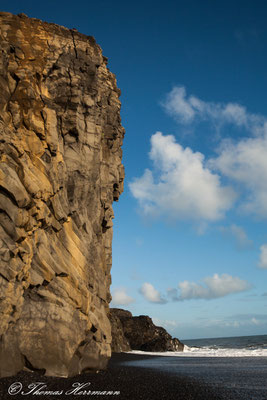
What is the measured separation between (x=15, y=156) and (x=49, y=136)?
17.5ft

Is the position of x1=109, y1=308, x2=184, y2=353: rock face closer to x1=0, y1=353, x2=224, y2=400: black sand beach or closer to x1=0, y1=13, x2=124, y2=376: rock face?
x1=0, y1=13, x2=124, y2=376: rock face

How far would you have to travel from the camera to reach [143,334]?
68.1 meters

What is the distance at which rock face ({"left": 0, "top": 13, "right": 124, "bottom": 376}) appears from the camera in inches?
699

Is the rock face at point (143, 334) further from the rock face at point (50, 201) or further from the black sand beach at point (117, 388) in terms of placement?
the black sand beach at point (117, 388)

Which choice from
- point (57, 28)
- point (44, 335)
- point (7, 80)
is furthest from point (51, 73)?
point (44, 335)

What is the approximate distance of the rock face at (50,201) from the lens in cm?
1775

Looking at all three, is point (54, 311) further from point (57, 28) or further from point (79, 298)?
point (57, 28)

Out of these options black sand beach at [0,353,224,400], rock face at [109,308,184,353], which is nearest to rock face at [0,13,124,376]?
black sand beach at [0,353,224,400]

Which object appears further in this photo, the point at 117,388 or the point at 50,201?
the point at 50,201

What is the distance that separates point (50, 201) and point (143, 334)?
55.3 metres

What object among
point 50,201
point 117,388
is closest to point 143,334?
point 117,388

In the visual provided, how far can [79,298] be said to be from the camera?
22578 millimetres

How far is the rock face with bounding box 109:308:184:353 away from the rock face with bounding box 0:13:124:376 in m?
36.2

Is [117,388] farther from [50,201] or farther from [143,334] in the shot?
[143,334]
